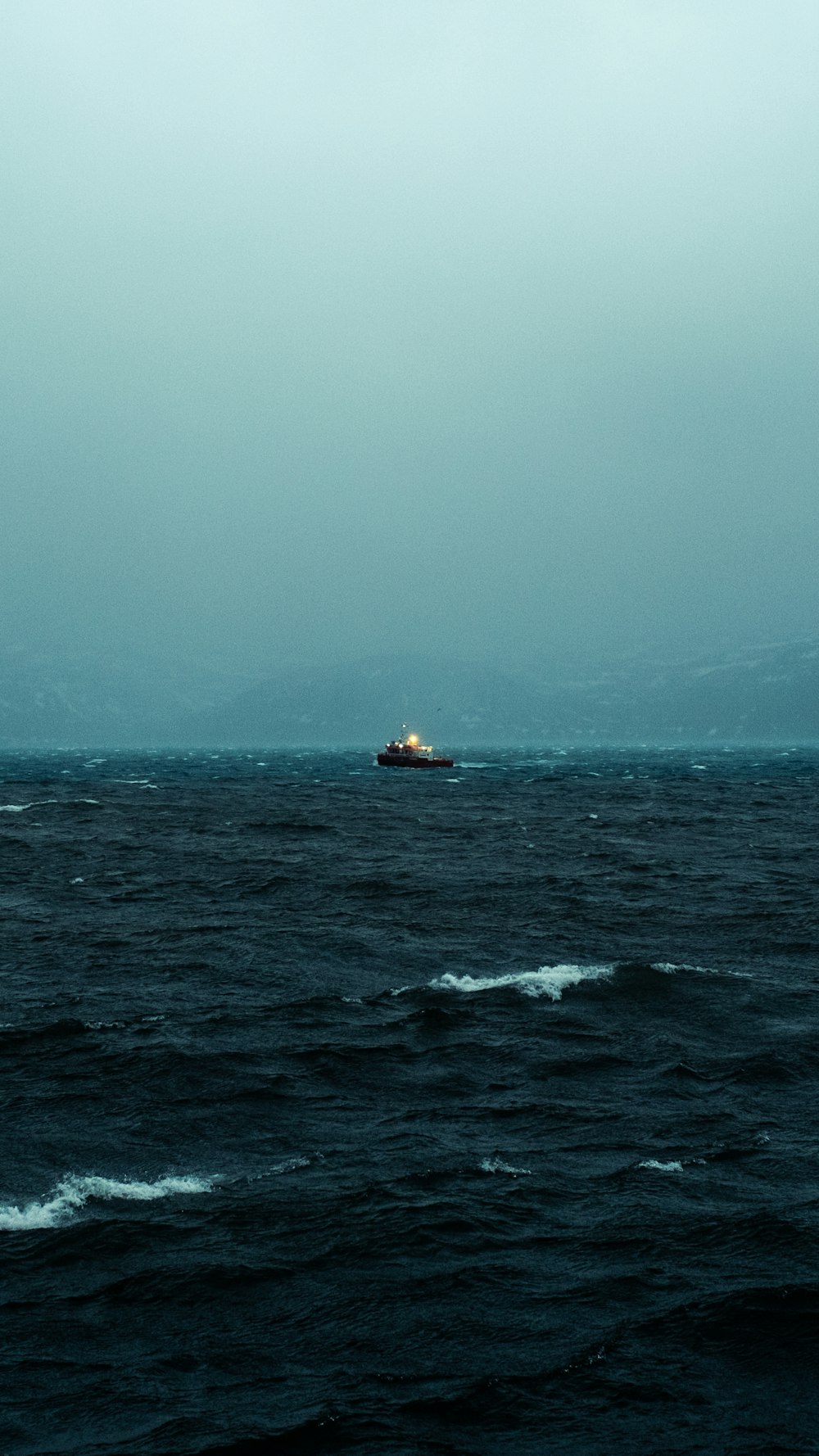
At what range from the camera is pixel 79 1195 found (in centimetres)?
1536

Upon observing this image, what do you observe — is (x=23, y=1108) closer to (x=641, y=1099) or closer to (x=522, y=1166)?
(x=522, y=1166)

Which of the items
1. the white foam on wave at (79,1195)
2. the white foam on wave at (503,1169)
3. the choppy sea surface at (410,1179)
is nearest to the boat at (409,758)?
the choppy sea surface at (410,1179)

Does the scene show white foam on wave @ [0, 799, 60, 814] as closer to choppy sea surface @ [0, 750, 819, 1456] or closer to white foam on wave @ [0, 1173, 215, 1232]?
choppy sea surface @ [0, 750, 819, 1456]

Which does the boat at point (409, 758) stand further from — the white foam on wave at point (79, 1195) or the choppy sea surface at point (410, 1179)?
the white foam on wave at point (79, 1195)

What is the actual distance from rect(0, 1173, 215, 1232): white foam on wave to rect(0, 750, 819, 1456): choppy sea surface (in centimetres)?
6

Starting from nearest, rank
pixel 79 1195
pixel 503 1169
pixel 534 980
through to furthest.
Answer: pixel 79 1195
pixel 503 1169
pixel 534 980

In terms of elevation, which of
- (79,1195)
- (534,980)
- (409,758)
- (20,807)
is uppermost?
(409,758)

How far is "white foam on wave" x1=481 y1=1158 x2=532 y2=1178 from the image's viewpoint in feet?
52.5

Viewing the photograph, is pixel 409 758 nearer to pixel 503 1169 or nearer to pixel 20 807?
pixel 20 807

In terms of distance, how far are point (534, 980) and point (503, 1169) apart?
1211cm

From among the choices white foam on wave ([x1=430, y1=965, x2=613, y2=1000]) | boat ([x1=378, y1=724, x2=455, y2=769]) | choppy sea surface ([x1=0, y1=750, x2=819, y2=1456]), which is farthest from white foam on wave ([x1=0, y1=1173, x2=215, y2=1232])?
boat ([x1=378, y1=724, x2=455, y2=769])

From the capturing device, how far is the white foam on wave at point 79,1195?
47.7 ft

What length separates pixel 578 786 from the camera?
125438 millimetres

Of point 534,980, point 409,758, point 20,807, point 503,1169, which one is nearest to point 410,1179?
point 503,1169
